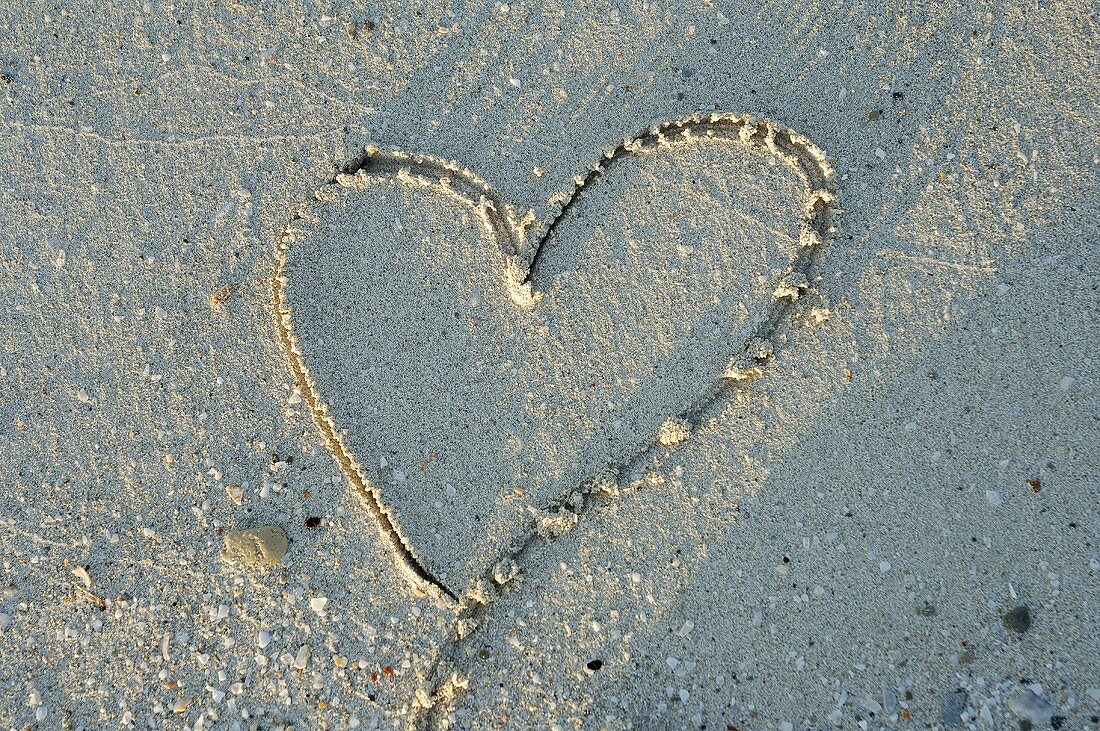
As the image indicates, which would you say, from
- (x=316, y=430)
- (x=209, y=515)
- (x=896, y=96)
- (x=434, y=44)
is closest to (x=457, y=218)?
(x=434, y=44)

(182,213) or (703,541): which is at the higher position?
(703,541)

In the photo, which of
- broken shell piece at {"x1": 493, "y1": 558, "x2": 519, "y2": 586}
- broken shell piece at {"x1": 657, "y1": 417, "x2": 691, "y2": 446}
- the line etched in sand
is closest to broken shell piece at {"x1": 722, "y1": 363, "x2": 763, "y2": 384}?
the line etched in sand

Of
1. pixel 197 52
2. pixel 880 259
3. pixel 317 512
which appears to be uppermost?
pixel 880 259

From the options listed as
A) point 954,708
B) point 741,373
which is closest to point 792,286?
point 741,373

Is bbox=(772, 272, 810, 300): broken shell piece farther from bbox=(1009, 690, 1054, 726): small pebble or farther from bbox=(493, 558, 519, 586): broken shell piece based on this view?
bbox=(1009, 690, 1054, 726): small pebble

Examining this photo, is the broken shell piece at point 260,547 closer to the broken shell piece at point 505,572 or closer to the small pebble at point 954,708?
the broken shell piece at point 505,572

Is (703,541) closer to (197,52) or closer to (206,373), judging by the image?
(206,373)

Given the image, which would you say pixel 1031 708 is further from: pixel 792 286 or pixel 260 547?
pixel 260 547
